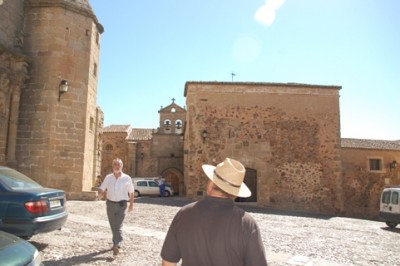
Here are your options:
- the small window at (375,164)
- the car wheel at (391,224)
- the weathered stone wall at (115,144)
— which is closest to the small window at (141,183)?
the weathered stone wall at (115,144)

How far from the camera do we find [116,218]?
19.3 feet

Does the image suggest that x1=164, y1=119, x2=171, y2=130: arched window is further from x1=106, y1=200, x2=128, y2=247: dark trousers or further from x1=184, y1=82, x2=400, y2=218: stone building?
x1=106, y1=200, x2=128, y2=247: dark trousers

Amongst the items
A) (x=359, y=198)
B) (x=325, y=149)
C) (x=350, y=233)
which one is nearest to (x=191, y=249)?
(x=350, y=233)

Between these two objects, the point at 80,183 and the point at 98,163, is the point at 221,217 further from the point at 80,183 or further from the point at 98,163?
the point at 98,163

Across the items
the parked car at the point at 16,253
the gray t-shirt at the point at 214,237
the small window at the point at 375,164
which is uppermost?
the small window at the point at 375,164

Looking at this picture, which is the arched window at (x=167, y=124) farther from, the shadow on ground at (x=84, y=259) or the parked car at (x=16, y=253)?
the parked car at (x=16, y=253)

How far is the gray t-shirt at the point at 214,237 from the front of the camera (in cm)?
231

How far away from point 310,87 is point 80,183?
40.9ft

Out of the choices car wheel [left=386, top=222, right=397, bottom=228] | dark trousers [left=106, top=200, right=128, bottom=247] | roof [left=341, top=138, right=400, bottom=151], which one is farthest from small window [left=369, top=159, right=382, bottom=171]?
dark trousers [left=106, top=200, right=128, bottom=247]

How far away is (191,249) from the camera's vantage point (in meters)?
2.42

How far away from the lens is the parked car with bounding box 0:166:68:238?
5.20 metres

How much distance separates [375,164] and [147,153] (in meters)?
17.2

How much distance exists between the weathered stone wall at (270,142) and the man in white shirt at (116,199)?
1123 cm

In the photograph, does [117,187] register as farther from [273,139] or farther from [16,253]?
[273,139]
